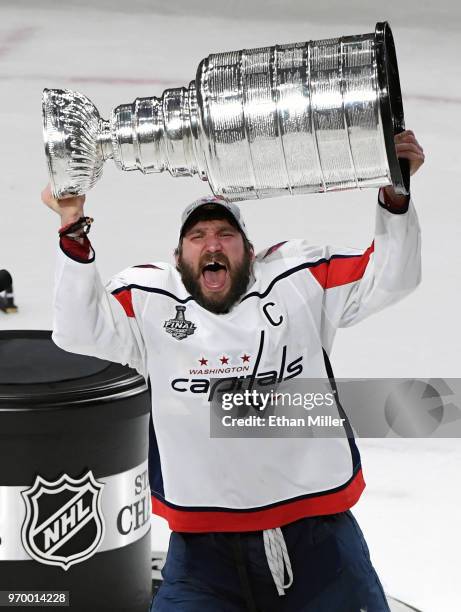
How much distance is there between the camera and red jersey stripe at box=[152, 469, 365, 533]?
2.59 m

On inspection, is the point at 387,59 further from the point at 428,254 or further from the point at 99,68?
the point at 99,68

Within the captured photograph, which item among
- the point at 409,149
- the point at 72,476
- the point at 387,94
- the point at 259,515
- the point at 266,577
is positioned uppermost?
the point at 387,94

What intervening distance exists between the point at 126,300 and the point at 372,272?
551mm

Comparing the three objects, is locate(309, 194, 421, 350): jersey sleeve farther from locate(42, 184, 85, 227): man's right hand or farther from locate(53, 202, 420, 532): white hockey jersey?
locate(42, 184, 85, 227): man's right hand

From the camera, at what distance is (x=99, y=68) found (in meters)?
6.55

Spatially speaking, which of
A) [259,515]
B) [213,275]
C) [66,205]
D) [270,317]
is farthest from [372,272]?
[66,205]

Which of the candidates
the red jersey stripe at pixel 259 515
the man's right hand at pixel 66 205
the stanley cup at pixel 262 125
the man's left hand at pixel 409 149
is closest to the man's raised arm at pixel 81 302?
the man's right hand at pixel 66 205

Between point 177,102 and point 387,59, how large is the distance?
368 mm

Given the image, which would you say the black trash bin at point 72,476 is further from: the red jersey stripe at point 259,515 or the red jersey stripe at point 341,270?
the red jersey stripe at point 341,270

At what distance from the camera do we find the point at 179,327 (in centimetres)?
260

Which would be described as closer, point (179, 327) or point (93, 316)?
point (93, 316)

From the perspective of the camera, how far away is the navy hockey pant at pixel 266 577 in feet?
8.41

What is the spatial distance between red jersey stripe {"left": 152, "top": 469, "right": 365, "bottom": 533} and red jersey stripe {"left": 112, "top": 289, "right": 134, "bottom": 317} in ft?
1.51

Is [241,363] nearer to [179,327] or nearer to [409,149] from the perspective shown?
[179,327]
